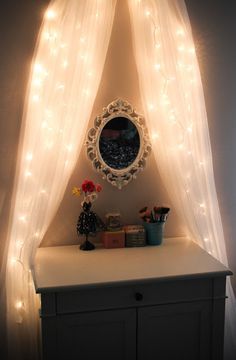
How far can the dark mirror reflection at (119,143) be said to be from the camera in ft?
7.86

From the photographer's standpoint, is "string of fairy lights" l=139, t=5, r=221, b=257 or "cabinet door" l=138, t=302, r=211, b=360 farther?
"string of fairy lights" l=139, t=5, r=221, b=257

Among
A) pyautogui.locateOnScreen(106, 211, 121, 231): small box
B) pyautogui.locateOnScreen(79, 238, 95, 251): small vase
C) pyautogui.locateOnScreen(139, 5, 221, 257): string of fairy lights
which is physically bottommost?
pyautogui.locateOnScreen(79, 238, 95, 251): small vase

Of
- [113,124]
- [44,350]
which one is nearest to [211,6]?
[113,124]

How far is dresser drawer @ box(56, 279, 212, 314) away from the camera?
6.40 ft

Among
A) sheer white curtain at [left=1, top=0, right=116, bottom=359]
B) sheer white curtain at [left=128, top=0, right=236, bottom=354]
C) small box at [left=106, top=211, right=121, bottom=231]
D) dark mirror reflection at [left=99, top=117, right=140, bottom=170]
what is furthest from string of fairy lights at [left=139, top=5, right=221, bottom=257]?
small box at [left=106, top=211, right=121, bottom=231]

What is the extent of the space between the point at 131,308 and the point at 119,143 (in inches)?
34.9

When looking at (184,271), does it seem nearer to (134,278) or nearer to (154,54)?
(134,278)

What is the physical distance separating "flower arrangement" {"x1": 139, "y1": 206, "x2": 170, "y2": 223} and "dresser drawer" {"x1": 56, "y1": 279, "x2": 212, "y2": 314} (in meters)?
0.46

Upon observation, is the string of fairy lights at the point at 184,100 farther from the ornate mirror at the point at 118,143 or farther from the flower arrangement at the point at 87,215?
the flower arrangement at the point at 87,215

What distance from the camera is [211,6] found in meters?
2.46

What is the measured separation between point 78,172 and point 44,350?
36.1 inches

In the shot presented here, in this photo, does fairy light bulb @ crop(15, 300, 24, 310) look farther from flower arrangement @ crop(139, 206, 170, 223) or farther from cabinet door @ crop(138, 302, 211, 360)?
flower arrangement @ crop(139, 206, 170, 223)

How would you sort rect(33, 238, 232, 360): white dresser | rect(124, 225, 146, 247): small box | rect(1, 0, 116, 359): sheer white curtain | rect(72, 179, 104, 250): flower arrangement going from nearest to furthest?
rect(33, 238, 232, 360): white dresser < rect(1, 0, 116, 359): sheer white curtain < rect(72, 179, 104, 250): flower arrangement < rect(124, 225, 146, 247): small box

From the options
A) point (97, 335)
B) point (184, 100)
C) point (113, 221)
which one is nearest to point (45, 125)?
point (113, 221)
